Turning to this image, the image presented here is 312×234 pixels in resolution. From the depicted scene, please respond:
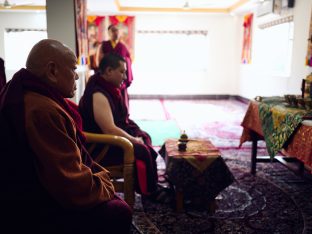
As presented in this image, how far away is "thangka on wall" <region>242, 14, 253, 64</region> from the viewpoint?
7175 millimetres

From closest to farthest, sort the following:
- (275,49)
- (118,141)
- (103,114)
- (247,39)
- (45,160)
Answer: (45,160), (118,141), (103,114), (275,49), (247,39)

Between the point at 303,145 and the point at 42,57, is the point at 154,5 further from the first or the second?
the point at 42,57

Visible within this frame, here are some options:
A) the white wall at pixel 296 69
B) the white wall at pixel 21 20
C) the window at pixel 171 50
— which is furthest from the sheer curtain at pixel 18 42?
the white wall at pixel 296 69

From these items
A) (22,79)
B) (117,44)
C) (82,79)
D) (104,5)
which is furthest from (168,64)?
(22,79)

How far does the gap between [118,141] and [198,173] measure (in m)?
0.60

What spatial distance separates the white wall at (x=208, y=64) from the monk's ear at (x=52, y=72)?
7.26 m

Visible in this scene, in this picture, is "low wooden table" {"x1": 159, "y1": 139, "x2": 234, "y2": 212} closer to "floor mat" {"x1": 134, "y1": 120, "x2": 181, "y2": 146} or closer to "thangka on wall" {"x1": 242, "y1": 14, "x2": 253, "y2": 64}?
"floor mat" {"x1": 134, "y1": 120, "x2": 181, "y2": 146}

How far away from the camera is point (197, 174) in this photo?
2045mm

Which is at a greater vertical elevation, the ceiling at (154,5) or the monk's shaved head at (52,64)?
the ceiling at (154,5)

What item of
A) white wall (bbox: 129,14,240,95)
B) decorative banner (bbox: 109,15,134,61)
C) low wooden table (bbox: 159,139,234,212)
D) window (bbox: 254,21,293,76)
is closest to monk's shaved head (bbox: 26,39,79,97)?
low wooden table (bbox: 159,139,234,212)

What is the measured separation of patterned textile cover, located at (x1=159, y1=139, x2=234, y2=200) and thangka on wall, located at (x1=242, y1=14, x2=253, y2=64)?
224 inches

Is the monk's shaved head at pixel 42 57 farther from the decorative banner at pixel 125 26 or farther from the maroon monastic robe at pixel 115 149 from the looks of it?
the decorative banner at pixel 125 26

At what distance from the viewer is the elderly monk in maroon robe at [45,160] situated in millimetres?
971

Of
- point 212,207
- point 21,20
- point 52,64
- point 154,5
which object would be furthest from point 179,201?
point 21,20
